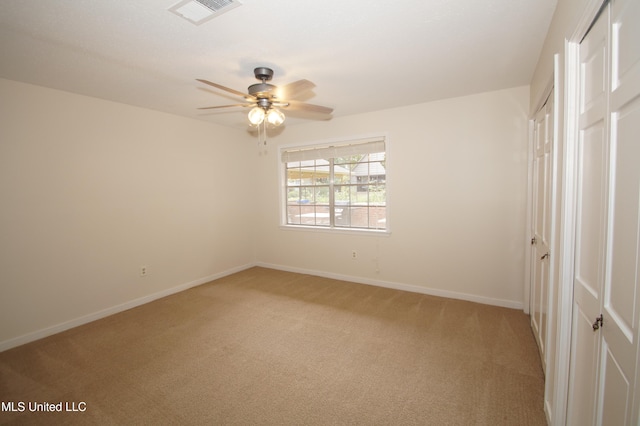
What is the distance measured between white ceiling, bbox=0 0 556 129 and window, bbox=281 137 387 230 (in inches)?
47.3

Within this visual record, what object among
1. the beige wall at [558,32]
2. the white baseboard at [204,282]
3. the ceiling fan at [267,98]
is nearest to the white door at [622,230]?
the beige wall at [558,32]

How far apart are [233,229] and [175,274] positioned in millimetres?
1187

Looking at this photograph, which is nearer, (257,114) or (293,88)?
(293,88)

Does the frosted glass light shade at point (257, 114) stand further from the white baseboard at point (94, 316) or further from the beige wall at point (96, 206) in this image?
the white baseboard at point (94, 316)

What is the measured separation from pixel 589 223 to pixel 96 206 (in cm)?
430

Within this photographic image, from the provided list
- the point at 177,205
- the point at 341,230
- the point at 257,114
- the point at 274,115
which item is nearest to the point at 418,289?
the point at 341,230

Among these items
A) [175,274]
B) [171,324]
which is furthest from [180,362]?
[175,274]

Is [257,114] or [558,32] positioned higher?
[558,32]

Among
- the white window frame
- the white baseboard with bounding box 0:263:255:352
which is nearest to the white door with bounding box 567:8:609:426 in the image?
the white window frame

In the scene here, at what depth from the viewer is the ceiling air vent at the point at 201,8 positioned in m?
1.68

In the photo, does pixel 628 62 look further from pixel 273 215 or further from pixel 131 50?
pixel 273 215

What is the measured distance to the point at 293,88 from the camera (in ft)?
7.24

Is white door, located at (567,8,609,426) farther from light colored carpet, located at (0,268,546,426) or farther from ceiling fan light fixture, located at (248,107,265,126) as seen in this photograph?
ceiling fan light fixture, located at (248,107,265,126)

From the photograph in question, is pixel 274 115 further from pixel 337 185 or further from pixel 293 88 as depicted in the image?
pixel 337 185
